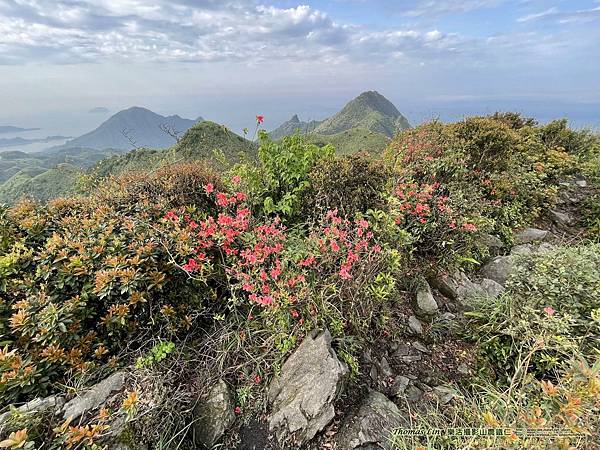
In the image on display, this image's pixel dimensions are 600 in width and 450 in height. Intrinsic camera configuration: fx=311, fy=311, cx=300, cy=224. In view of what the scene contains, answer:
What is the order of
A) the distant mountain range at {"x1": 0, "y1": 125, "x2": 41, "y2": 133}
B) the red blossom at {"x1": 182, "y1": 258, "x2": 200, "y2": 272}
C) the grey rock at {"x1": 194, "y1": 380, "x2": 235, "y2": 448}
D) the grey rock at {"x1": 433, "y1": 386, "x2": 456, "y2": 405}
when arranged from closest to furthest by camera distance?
the grey rock at {"x1": 194, "y1": 380, "x2": 235, "y2": 448} → the grey rock at {"x1": 433, "y1": 386, "x2": 456, "y2": 405} → the red blossom at {"x1": 182, "y1": 258, "x2": 200, "y2": 272} → the distant mountain range at {"x1": 0, "y1": 125, "x2": 41, "y2": 133}

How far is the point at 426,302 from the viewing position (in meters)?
3.11

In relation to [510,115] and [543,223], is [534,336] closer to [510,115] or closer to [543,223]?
[543,223]

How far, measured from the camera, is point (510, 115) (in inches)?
285

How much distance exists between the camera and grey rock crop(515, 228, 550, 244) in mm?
4508

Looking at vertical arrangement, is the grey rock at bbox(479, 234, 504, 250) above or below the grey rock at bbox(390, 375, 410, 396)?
above

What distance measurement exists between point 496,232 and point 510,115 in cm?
436

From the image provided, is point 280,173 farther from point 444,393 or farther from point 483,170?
point 483,170

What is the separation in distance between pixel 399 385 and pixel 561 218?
15.8 feet

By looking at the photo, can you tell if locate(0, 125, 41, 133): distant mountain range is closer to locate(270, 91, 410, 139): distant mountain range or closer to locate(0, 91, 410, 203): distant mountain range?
locate(0, 91, 410, 203): distant mountain range

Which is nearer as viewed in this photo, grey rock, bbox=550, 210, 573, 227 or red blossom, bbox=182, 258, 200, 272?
red blossom, bbox=182, 258, 200, 272

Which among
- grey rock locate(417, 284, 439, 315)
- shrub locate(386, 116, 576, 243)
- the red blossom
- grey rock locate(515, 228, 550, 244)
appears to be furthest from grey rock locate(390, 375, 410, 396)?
grey rock locate(515, 228, 550, 244)

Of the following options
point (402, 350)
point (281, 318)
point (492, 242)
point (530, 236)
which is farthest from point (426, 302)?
point (530, 236)

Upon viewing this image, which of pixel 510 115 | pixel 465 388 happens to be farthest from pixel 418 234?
pixel 510 115

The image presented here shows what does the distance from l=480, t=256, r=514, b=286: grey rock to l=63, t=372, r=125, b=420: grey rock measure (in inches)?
150
